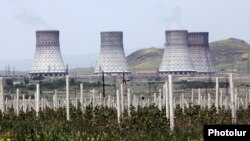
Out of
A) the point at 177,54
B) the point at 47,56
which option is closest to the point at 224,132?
the point at 47,56

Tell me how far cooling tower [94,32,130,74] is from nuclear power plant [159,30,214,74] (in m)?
6.15

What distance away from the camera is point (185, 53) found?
93.9 meters

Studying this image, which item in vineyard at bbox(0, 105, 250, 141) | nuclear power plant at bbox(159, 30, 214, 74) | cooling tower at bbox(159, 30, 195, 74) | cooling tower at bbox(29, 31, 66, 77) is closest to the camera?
vineyard at bbox(0, 105, 250, 141)

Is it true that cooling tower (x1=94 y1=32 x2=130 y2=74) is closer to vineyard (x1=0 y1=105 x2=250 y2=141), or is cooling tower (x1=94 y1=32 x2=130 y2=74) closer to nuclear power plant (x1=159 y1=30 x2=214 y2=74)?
nuclear power plant (x1=159 y1=30 x2=214 y2=74)

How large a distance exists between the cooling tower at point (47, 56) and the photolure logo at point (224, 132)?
7715 centimetres

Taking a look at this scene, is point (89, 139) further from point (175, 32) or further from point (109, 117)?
point (175, 32)

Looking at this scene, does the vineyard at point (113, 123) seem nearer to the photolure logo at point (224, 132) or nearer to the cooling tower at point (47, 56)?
the photolure logo at point (224, 132)

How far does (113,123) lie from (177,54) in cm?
7229

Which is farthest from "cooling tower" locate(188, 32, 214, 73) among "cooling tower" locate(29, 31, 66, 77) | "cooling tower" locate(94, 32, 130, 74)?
"cooling tower" locate(29, 31, 66, 77)

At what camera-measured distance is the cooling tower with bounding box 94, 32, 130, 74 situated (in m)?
91.8

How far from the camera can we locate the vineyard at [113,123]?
16.5 m

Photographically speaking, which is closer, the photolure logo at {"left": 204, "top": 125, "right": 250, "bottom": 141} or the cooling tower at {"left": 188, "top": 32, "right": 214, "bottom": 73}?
the photolure logo at {"left": 204, "top": 125, "right": 250, "bottom": 141}

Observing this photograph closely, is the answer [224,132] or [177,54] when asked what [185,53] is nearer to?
[177,54]

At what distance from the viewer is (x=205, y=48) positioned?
96938mm
